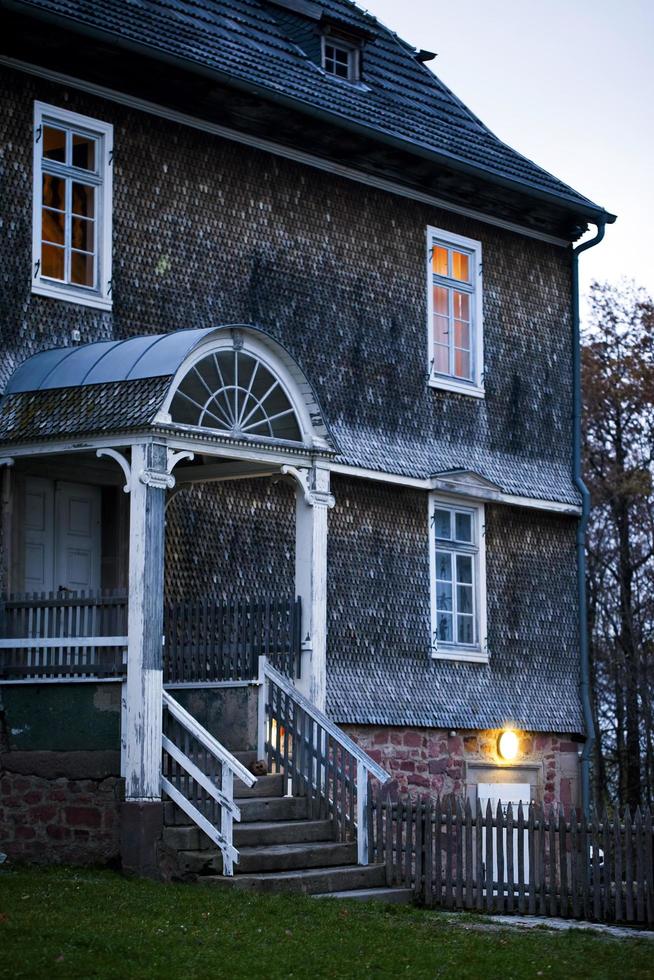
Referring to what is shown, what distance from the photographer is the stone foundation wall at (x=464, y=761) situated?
19609mm

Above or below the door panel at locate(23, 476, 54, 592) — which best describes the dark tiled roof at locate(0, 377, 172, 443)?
above

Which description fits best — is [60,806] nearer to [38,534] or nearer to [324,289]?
[38,534]

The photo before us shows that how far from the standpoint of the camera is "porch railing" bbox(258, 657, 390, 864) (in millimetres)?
15656

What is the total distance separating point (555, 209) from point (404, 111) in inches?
94.4

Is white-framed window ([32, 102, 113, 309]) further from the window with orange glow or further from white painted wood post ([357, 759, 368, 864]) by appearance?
the window with orange glow

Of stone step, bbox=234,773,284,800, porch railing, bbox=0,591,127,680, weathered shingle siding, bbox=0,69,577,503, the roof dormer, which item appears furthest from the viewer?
the roof dormer

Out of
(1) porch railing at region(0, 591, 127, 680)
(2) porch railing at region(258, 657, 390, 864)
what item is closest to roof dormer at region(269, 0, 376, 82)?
(2) porch railing at region(258, 657, 390, 864)

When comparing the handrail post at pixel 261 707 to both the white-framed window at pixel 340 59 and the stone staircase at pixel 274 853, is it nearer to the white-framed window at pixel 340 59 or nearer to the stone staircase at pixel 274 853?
the stone staircase at pixel 274 853

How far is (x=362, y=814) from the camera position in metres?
15.6

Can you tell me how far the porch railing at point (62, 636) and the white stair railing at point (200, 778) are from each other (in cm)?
64

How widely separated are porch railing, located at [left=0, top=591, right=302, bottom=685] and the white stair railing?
0.74 m

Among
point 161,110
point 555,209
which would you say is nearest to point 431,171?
point 555,209

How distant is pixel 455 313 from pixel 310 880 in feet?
29.2

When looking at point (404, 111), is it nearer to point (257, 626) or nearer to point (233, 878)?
point (257, 626)
